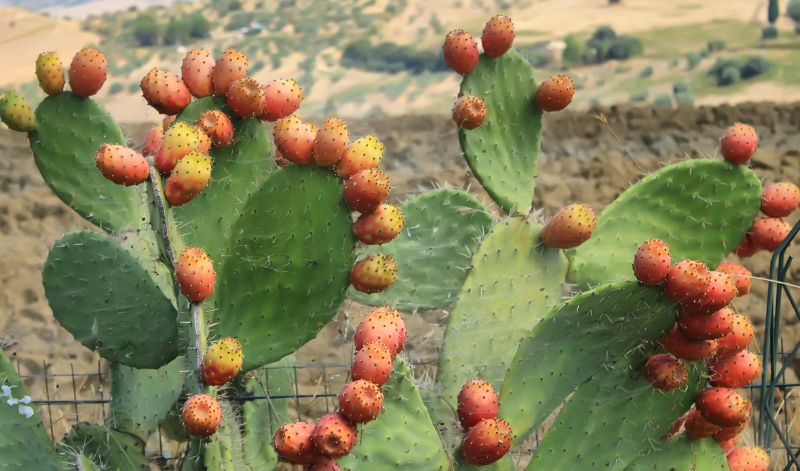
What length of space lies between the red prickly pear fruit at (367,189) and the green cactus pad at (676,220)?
2.84 ft

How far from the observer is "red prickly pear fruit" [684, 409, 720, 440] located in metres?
1.68

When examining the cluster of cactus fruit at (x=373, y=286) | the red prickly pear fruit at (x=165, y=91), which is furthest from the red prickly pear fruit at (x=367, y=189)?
the red prickly pear fruit at (x=165, y=91)

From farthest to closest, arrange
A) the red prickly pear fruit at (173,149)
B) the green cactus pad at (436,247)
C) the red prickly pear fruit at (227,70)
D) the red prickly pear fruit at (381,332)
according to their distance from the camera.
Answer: the green cactus pad at (436,247) → the red prickly pear fruit at (227,70) → the red prickly pear fruit at (173,149) → the red prickly pear fruit at (381,332)

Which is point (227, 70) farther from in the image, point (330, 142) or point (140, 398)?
point (140, 398)

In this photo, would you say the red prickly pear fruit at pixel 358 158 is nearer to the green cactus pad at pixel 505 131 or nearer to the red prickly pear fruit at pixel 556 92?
the green cactus pad at pixel 505 131

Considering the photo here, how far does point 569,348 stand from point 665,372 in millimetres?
178

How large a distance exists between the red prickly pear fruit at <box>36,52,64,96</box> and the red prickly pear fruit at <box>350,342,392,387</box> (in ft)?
3.72

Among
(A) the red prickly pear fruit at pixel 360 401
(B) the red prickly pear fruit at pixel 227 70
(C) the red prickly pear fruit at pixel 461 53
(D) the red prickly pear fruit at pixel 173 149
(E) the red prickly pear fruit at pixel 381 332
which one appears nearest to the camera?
(A) the red prickly pear fruit at pixel 360 401

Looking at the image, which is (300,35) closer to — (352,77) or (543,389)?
(352,77)

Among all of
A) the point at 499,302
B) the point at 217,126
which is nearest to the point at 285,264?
the point at 217,126

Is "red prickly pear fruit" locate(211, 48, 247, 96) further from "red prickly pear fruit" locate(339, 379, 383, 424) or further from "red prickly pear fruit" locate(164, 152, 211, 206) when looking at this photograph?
"red prickly pear fruit" locate(339, 379, 383, 424)

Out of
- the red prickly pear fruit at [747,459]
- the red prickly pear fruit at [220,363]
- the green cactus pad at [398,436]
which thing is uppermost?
the red prickly pear fruit at [220,363]

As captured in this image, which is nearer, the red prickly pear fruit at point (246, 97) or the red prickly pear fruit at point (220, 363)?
the red prickly pear fruit at point (220, 363)

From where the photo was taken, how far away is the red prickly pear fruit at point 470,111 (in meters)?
2.28
